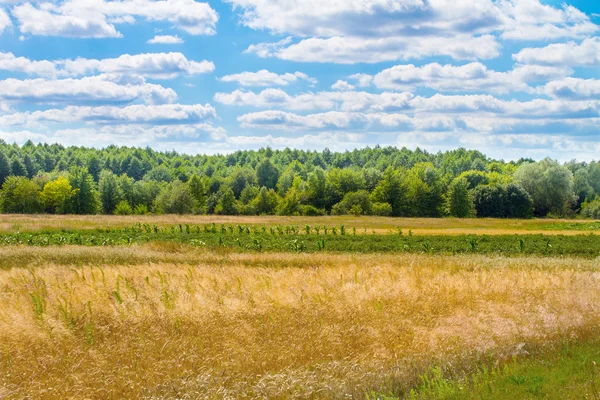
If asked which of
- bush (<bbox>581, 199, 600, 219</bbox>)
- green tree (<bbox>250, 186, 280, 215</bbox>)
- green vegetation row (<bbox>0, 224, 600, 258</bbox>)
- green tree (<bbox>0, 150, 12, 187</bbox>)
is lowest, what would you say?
bush (<bbox>581, 199, 600, 219</bbox>)

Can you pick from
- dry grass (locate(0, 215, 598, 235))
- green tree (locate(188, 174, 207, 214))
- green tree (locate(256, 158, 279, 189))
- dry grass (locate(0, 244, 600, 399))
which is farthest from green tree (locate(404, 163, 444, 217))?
dry grass (locate(0, 244, 600, 399))

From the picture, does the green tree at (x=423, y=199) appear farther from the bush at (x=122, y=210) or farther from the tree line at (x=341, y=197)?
the bush at (x=122, y=210)

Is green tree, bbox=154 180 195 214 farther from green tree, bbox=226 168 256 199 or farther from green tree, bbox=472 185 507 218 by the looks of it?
green tree, bbox=472 185 507 218

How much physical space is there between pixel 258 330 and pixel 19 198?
107902mm

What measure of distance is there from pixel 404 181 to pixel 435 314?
354ft

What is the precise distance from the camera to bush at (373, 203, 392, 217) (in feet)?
356

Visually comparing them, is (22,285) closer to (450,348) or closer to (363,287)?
(363,287)

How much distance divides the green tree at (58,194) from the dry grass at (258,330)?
10319cm

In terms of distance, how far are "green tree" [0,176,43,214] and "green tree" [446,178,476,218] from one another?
259ft

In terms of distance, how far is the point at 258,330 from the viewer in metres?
11.8

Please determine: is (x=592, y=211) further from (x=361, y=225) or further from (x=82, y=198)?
(x=82, y=198)

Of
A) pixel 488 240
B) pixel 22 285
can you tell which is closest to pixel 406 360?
pixel 22 285

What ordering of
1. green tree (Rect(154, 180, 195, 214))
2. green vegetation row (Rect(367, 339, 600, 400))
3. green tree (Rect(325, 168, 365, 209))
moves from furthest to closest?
green tree (Rect(325, 168, 365, 209))
green tree (Rect(154, 180, 195, 214))
green vegetation row (Rect(367, 339, 600, 400))

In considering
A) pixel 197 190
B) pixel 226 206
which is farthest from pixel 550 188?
pixel 197 190
